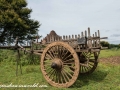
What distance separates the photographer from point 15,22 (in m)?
24.7

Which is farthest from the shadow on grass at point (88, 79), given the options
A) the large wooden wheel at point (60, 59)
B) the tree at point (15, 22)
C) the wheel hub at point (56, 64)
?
the tree at point (15, 22)

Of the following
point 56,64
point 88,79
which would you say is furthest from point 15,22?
point 56,64

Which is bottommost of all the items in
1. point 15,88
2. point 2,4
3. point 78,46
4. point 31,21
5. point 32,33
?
point 15,88

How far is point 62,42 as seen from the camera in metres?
7.16

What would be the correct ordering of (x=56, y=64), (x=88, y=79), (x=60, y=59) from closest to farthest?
1. (x=56, y=64)
2. (x=60, y=59)
3. (x=88, y=79)

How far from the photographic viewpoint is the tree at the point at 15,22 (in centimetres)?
2415

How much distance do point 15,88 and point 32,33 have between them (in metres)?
20.3

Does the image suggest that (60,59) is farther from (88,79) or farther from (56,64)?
(88,79)

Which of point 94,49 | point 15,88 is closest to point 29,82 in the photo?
point 15,88

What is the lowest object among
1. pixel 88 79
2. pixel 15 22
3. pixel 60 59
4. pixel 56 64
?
pixel 88 79

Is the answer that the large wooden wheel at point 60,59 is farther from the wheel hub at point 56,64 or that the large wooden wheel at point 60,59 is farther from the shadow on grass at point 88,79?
the shadow on grass at point 88,79

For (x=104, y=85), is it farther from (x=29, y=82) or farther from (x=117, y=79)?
(x=29, y=82)

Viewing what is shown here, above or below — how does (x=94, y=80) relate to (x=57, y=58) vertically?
below

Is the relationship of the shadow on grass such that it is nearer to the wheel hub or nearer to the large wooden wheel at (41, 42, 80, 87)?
the large wooden wheel at (41, 42, 80, 87)
